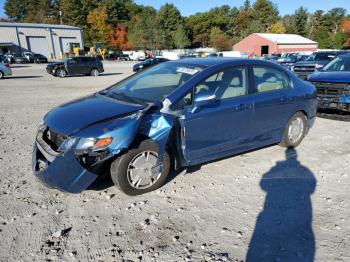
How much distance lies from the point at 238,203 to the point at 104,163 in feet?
5.56

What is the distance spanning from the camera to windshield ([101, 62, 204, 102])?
14.9 ft

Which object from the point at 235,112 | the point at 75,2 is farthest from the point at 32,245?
the point at 75,2

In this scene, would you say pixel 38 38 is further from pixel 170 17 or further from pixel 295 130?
pixel 295 130

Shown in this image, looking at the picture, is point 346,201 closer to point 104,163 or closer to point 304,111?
point 304,111

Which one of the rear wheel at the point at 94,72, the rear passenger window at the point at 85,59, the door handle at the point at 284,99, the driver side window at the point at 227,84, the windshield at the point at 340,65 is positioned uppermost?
the driver side window at the point at 227,84

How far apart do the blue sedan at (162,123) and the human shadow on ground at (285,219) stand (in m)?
0.73

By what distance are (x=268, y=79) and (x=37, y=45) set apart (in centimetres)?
6151

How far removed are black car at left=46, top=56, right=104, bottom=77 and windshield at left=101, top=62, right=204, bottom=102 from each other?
1966 cm

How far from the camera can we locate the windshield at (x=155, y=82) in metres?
4.54

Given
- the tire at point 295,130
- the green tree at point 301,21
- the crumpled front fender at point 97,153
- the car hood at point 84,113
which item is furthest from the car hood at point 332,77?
the green tree at point 301,21

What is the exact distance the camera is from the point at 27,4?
331ft

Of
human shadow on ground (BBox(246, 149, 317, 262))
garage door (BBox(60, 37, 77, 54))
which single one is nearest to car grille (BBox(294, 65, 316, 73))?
human shadow on ground (BBox(246, 149, 317, 262))

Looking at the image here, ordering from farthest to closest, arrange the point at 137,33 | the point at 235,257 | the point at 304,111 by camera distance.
Result: the point at 137,33 → the point at 304,111 → the point at 235,257

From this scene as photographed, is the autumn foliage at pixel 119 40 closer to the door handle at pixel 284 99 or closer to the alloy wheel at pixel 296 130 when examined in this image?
the alloy wheel at pixel 296 130
